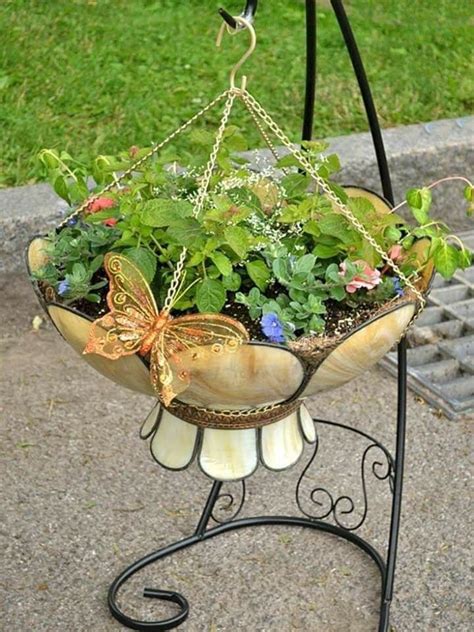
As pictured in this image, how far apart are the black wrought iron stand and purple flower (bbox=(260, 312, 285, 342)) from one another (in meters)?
0.54

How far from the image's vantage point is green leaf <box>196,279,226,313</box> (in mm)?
1692

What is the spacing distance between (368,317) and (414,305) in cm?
8

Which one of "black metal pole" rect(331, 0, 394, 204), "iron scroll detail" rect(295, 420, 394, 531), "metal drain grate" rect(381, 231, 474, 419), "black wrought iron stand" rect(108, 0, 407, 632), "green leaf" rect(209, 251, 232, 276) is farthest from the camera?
"metal drain grate" rect(381, 231, 474, 419)

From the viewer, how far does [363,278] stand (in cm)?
175

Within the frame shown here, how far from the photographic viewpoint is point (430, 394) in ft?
Result: 10.0

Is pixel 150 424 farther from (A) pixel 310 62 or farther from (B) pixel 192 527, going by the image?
(A) pixel 310 62

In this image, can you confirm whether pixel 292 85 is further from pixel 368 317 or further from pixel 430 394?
pixel 368 317

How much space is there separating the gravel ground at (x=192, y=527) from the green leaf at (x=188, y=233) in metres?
0.96

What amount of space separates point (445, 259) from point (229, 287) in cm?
36

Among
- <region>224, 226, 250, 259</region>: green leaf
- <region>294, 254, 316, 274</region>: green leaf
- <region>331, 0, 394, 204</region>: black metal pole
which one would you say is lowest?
<region>294, 254, 316, 274</region>: green leaf

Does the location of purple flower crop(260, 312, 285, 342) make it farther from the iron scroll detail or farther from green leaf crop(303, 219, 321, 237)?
the iron scroll detail

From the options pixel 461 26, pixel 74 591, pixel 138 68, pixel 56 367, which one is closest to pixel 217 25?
pixel 138 68

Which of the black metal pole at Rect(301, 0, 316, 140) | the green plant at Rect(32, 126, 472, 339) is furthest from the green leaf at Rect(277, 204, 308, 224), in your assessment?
the black metal pole at Rect(301, 0, 316, 140)

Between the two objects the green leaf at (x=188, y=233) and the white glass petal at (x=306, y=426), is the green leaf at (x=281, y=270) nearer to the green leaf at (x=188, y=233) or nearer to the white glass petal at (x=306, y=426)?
the green leaf at (x=188, y=233)
